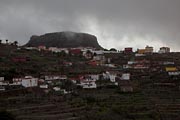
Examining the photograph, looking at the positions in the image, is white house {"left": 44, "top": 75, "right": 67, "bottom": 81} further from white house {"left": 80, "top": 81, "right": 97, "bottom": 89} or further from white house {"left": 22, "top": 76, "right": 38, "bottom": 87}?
white house {"left": 22, "top": 76, "right": 38, "bottom": 87}

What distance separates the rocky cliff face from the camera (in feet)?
310

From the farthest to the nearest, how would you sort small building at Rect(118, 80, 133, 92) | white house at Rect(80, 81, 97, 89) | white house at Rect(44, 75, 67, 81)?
white house at Rect(44, 75, 67, 81), white house at Rect(80, 81, 97, 89), small building at Rect(118, 80, 133, 92)

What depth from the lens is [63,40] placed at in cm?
9612

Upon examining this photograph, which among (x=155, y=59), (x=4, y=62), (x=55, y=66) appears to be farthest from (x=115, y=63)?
(x=4, y=62)

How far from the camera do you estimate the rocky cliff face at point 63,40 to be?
94.4 m

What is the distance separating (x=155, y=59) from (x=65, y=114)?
37492 millimetres

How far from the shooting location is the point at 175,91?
38.4 m

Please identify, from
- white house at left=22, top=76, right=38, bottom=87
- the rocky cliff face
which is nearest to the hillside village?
white house at left=22, top=76, right=38, bottom=87

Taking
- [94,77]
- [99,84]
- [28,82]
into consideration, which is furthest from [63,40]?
[28,82]

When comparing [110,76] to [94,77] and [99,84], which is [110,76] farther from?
[99,84]

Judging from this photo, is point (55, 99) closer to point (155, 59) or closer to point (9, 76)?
point (9, 76)

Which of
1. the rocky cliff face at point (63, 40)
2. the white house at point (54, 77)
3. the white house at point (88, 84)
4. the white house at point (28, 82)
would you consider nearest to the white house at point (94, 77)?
the white house at point (88, 84)

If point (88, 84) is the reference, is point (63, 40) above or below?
above

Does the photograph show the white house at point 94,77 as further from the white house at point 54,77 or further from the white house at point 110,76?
the white house at point 54,77
